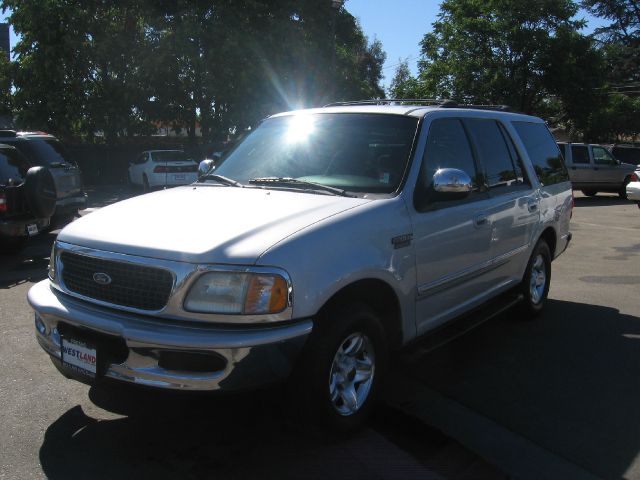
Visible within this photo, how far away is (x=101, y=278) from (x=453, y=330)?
8.18ft

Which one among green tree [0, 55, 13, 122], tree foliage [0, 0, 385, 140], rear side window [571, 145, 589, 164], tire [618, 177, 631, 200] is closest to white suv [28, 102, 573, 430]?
rear side window [571, 145, 589, 164]

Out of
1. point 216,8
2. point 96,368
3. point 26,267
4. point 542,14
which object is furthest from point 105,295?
point 542,14

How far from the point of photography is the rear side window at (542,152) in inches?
233

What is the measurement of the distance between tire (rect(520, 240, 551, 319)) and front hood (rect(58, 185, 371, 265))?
2.76 m

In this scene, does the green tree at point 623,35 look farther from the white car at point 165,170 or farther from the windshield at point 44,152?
the windshield at point 44,152

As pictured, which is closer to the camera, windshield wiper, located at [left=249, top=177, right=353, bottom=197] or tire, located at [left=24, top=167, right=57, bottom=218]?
windshield wiper, located at [left=249, top=177, right=353, bottom=197]

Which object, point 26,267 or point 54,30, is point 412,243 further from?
point 54,30

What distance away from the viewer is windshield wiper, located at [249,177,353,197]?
12.8ft

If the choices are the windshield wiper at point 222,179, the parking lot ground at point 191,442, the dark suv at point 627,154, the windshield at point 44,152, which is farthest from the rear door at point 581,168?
the parking lot ground at point 191,442

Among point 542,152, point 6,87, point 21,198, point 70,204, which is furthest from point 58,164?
point 6,87

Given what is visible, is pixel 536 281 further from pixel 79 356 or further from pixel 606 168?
pixel 606 168

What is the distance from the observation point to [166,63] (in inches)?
1047

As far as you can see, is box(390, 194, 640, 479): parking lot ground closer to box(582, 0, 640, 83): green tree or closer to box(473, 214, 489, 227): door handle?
box(473, 214, 489, 227): door handle

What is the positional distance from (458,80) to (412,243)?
87.5 ft
